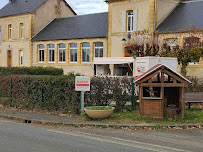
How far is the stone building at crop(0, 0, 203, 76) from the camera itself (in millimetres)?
28562

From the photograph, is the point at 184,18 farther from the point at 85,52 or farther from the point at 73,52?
the point at 73,52

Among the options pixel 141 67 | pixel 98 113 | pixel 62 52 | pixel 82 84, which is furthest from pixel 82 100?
pixel 62 52

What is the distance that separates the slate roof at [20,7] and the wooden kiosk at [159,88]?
32.3 meters

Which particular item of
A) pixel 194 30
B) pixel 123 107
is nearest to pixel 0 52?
pixel 194 30

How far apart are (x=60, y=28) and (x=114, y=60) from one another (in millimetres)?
16428

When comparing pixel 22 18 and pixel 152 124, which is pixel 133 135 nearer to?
pixel 152 124

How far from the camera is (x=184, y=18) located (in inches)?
1147

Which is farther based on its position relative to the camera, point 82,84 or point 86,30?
point 86,30

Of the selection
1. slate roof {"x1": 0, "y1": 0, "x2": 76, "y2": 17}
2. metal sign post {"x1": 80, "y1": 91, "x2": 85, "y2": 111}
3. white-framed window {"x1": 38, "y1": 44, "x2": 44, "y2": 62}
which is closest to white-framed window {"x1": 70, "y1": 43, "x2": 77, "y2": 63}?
white-framed window {"x1": 38, "y1": 44, "x2": 44, "y2": 62}

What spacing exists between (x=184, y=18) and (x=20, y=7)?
2449cm

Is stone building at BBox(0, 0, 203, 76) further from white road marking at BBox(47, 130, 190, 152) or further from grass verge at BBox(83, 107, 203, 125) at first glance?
white road marking at BBox(47, 130, 190, 152)

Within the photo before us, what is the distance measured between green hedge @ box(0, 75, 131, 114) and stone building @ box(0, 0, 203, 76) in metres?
10.6

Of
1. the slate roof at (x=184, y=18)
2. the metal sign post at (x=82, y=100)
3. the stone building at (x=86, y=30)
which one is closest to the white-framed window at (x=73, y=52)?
the stone building at (x=86, y=30)

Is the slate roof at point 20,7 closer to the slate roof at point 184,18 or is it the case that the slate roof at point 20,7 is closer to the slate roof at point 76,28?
the slate roof at point 76,28
